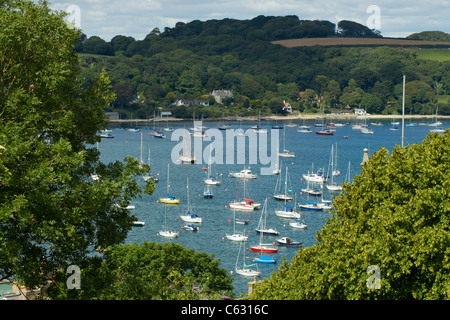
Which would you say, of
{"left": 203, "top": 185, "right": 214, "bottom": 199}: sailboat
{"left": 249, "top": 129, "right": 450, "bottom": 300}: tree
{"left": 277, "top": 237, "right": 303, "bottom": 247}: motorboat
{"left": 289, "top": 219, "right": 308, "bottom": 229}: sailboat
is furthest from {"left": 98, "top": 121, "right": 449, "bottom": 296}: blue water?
{"left": 249, "top": 129, "right": 450, "bottom": 300}: tree

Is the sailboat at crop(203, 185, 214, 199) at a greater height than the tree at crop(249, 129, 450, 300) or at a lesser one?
lesser

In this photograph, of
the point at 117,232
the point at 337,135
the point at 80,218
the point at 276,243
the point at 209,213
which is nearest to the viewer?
the point at 80,218

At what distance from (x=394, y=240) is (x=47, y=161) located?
7890 millimetres

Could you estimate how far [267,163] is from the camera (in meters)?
106

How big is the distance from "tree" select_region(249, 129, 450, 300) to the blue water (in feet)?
77.3

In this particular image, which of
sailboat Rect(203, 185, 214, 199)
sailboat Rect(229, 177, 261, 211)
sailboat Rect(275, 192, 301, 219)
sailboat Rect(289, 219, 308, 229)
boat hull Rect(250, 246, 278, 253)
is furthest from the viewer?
sailboat Rect(203, 185, 214, 199)

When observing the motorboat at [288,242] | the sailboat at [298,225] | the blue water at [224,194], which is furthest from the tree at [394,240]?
the sailboat at [298,225]

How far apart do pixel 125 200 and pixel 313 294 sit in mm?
5293

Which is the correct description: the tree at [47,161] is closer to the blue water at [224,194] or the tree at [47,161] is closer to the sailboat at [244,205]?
the blue water at [224,194]

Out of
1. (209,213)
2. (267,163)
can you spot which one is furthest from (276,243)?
(267,163)

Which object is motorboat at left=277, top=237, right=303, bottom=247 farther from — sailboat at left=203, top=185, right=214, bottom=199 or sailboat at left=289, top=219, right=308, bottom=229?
sailboat at left=203, top=185, right=214, bottom=199

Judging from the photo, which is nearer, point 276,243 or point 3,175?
point 3,175

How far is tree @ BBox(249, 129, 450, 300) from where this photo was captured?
15.5m
